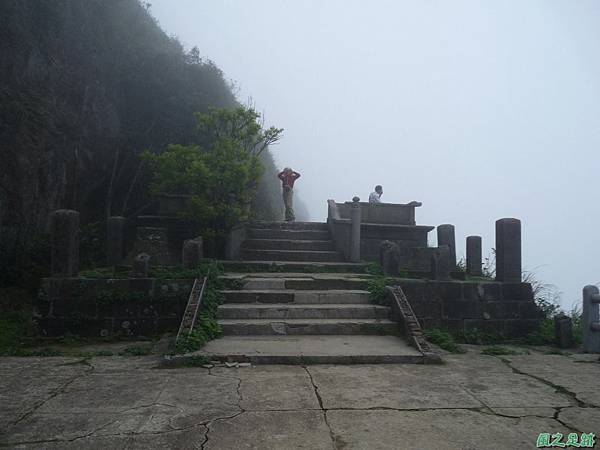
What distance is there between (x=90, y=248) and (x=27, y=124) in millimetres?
3690

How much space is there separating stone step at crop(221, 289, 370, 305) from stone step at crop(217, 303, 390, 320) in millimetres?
251

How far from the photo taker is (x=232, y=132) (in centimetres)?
1097

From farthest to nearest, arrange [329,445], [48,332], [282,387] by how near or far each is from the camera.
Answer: [48,332], [282,387], [329,445]

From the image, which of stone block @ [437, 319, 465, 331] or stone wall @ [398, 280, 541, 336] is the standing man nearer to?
stone wall @ [398, 280, 541, 336]

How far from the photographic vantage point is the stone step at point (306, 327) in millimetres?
6168

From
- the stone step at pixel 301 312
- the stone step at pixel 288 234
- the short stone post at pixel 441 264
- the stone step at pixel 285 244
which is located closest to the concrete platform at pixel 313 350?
the stone step at pixel 301 312

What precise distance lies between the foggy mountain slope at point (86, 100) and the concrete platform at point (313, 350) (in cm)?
759

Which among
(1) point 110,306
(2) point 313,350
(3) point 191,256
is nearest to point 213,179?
(3) point 191,256

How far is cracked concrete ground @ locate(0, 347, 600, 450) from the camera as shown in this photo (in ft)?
10.2

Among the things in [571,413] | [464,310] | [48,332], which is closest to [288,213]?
[464,310]

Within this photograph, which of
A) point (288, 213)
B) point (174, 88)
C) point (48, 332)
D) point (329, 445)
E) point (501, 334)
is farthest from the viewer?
point (174, 88)

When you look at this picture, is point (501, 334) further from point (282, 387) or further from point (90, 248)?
point (90, 248)

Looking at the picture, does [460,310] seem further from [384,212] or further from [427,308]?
[384,212]

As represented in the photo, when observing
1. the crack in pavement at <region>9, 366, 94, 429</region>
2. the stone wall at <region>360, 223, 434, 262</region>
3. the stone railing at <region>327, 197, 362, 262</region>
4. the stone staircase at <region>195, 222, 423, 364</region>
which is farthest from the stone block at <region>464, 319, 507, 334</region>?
the crack in pavement at <region>9, 366, 94, 429</region>
